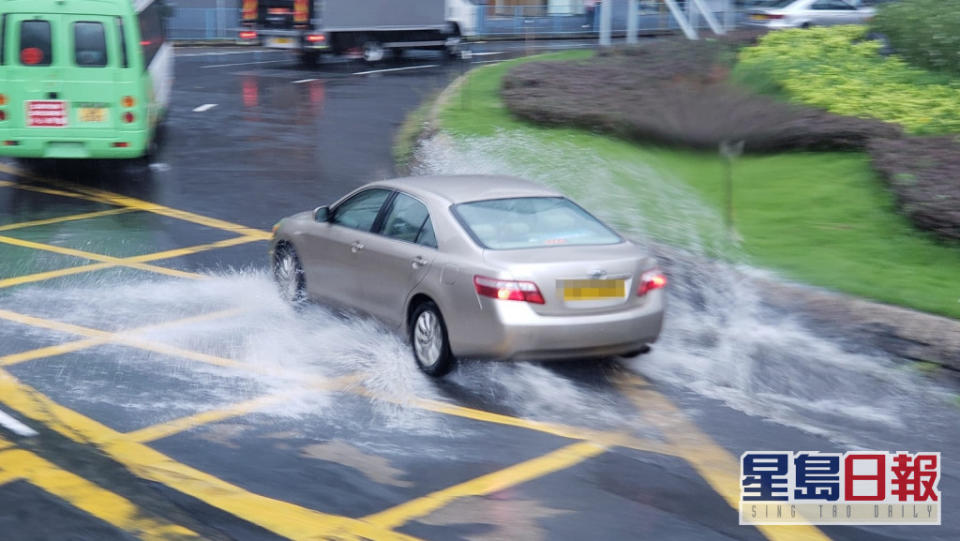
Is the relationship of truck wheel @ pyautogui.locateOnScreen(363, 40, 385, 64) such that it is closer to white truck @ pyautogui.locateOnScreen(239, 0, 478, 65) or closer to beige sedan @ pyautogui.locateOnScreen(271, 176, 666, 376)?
white truck @ pyautogui.locateOnScreen(239, 0, 478, 65)

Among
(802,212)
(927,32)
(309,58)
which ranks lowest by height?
(802,212)

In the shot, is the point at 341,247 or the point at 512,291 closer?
the point at 512,291

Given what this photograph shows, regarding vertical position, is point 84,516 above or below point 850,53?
below

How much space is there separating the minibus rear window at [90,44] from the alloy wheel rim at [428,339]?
930cm

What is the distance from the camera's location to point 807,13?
28.7m

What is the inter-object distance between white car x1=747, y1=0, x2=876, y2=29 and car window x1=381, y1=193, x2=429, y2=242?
20.3 m

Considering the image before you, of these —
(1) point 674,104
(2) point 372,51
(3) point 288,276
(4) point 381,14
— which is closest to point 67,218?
(3) point 288,276

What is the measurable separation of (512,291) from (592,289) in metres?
0.59

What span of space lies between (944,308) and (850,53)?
11.6 metres

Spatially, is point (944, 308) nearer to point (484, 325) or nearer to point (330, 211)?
point (484, 325)

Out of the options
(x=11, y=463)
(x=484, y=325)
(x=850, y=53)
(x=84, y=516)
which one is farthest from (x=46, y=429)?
(x=850, y=53)

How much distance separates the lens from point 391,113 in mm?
23500

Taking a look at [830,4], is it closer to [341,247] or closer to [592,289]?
[341,247]

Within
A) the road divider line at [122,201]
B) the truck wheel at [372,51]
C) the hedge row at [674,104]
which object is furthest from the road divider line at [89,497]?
the truck wheel at [372,51]
